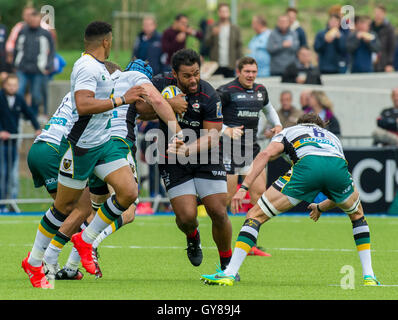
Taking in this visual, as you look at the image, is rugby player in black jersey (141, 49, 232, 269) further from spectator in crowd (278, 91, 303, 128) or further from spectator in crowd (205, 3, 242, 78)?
spectator in crowd (205, 3, 242, 78)

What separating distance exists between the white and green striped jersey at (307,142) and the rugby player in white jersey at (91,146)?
157 cm

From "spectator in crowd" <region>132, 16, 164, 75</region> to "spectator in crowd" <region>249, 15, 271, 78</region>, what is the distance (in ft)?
7.36

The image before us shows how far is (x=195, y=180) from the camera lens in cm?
1041

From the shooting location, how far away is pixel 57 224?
30.7ft

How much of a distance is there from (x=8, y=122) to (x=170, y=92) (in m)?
9.44

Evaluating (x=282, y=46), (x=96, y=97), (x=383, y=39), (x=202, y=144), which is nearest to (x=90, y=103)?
(x=96, y=97)

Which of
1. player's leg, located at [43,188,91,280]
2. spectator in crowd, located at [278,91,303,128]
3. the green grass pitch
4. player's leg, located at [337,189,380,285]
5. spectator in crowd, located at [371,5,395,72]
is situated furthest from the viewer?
spectator in crowd, located at [371,5,395,72]

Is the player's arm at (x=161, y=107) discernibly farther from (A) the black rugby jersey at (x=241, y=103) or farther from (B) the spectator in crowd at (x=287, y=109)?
(B) the spectator in crowd at (x=287, y=109)

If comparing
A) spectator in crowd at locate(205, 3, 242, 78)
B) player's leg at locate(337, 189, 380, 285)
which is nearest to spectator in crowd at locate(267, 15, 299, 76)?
spectator in crowd at locate(205, 3, 242, 78)

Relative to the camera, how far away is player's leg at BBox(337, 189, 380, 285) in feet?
31.5
